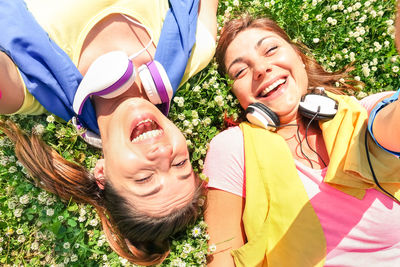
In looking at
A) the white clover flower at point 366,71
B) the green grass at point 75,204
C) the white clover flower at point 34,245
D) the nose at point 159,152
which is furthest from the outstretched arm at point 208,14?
the white clover flower at point 34,245

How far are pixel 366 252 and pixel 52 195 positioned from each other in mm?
3464

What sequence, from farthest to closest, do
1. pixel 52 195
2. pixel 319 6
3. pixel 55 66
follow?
pixel 319 6 < pixel 52 195 < pixel 55 66

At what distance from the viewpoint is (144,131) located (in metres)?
2.78

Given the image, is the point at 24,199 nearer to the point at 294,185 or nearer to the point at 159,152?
the point at 159,152

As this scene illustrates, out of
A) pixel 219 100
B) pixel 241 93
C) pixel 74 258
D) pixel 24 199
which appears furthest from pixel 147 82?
pixel 74 258

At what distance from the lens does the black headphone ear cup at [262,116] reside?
10.0 feet

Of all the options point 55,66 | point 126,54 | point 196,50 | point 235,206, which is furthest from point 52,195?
point 196,50

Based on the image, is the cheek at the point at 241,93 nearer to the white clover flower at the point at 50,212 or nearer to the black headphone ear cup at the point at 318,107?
the black headphone ear cup at the point at 318,107

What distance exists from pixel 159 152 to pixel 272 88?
58.6 inches

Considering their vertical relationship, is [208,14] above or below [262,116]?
above

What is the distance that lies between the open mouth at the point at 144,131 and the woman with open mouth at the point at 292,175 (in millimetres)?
838

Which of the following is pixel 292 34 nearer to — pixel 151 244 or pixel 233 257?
pixel 233 257

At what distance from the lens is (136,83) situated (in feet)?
8.95

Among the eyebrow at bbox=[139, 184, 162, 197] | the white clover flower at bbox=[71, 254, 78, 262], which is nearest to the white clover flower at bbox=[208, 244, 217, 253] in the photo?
the eyebrow at bbox=[139, 184, 162, 197]
